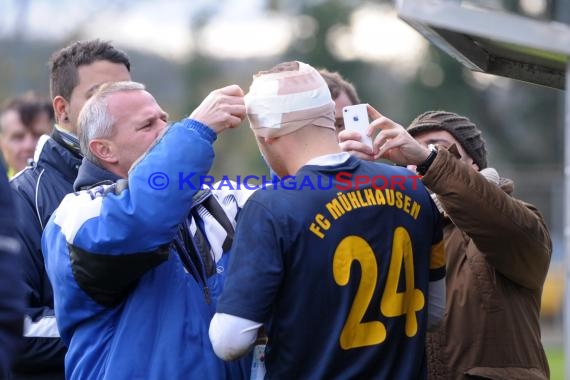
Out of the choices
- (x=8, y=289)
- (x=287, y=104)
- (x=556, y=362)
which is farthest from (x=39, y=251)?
(x=556, y=362)

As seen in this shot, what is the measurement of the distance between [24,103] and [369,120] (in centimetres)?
397

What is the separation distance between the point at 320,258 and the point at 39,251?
1.59m

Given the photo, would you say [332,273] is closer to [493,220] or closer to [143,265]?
[143,265]

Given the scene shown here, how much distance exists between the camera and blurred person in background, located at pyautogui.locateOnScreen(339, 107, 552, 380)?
392 centimetres

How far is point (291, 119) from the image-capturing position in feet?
11.8

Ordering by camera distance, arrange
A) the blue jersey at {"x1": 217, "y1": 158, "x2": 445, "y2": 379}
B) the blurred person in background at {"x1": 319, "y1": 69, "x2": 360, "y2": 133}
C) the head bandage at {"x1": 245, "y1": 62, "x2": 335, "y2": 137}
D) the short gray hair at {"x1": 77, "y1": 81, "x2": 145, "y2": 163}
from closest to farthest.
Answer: the blue jersey at {"x1": 217, "y1": 158, "x2": 445, "y2": 379} < the head bandage at {"x1": 245, "y1": 62, "x2": 335, "y2": 137} < the short gray hair at {"x1": 77, "y1": 81, "x2": 145, "y2": 163} < the blurred person in background at {"x1": 319, "y1": 69, "x2": 360, "y2": 133}

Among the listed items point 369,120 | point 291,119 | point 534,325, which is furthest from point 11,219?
point 534,325

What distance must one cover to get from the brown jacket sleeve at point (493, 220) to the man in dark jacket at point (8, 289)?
1881mm

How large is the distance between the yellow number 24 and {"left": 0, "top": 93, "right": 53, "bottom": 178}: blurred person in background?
424cm

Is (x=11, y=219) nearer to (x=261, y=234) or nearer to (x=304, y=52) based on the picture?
(x=261, y=234)

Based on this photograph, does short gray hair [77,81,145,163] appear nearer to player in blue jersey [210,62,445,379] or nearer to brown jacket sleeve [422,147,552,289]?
player in blue jersey [210,62,445,379]

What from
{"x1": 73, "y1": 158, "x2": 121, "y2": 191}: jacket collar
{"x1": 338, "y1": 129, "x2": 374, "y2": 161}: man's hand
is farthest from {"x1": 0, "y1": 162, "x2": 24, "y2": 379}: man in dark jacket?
A: {"x1": 338, "y1": 129, "x2": 374, "y2": 161}: man's hand

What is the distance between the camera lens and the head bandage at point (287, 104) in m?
3.61

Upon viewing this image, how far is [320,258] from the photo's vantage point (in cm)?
347
